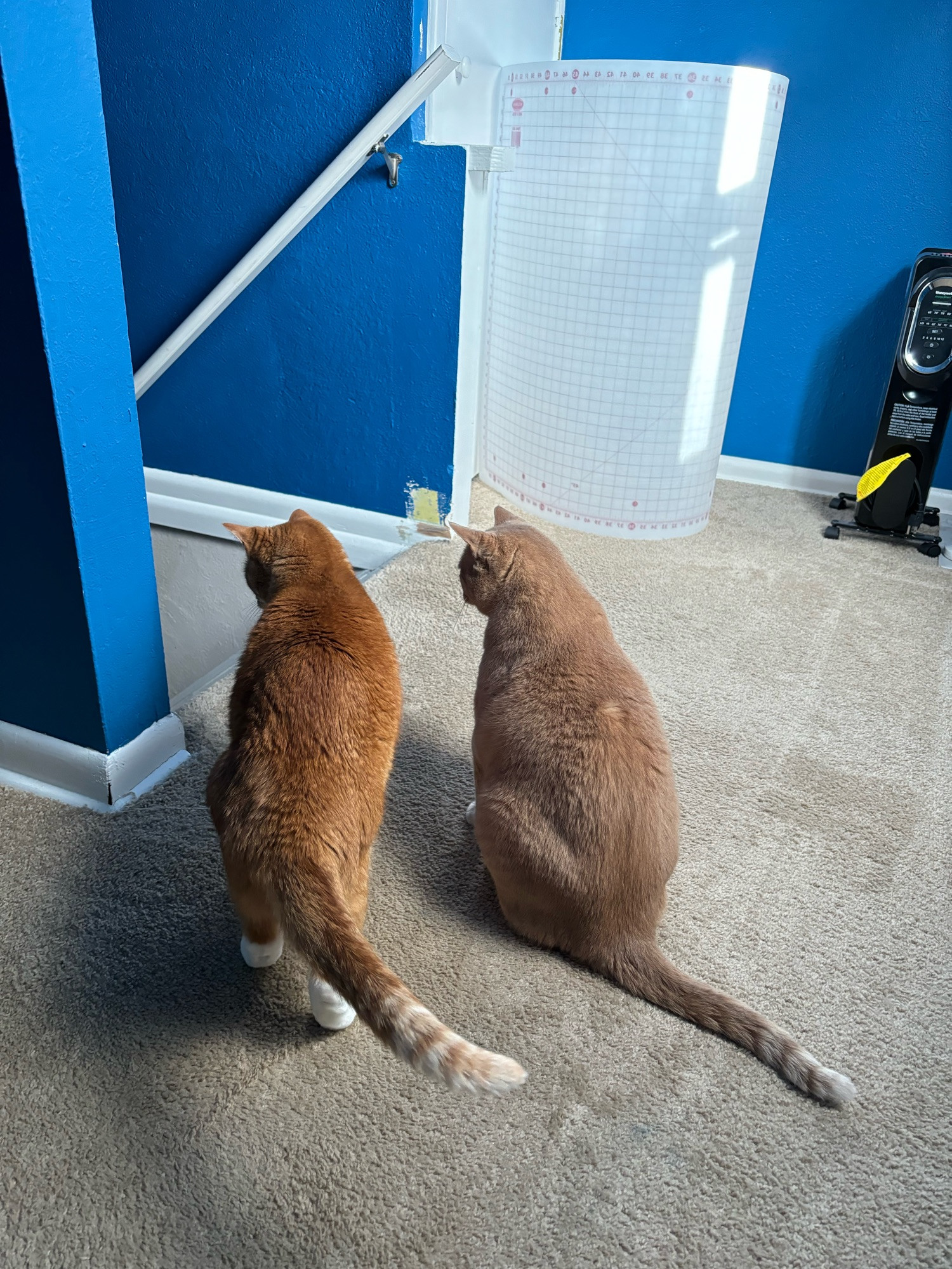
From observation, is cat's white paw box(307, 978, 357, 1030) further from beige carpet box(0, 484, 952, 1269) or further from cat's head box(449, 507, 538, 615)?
cat's head box(449, 507, 538, 615)

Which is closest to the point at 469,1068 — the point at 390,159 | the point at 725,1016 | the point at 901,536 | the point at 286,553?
the point at 725,1016

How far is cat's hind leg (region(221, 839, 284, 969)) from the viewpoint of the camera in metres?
0.88

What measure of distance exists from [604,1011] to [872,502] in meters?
1.82

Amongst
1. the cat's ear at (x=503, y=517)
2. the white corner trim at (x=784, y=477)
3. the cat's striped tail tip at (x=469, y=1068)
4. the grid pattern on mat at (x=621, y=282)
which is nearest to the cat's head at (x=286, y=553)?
the cat's ear at (x=503, y=517)

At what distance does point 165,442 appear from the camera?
2.37 meters

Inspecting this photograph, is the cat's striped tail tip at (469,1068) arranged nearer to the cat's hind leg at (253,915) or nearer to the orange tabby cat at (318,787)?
the orange tabby cat at (318,787)

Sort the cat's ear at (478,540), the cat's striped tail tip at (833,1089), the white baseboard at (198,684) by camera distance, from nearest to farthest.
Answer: the cat's striped tail tip at (833,1089) → the cat's ear at (478,540) → the white baseboard at (198,684)

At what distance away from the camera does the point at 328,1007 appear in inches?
37.1

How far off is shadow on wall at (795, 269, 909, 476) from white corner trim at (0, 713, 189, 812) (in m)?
2.14

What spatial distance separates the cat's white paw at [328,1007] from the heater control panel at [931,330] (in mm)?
2090

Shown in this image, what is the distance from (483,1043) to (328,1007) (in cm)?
18

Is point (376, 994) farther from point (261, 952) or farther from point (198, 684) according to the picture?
point (198, 684)

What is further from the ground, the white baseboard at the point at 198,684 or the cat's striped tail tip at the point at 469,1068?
the cat's striped tail tip at the point at 469,1068

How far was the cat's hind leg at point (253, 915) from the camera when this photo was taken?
34.6 inches
